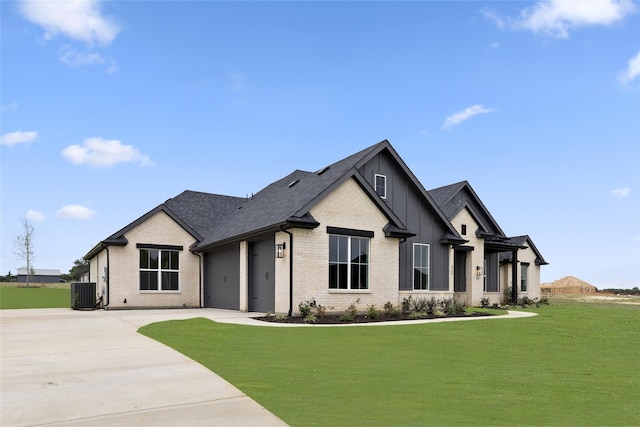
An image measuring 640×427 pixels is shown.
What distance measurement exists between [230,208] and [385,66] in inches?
593

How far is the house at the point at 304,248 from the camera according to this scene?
1853cm

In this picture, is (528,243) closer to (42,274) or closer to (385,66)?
(385,66)

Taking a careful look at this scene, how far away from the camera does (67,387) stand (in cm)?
705

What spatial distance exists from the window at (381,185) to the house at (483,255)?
577 cm

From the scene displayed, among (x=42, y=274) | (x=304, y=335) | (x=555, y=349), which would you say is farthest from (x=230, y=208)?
(x=42, y=274)

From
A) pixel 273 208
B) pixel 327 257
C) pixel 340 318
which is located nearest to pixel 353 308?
pixel 340 318

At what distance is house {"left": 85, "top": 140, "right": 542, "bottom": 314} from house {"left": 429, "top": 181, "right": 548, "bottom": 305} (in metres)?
0.17

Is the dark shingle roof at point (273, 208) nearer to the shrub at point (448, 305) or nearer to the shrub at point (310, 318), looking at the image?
the shrub at point (448, 305)

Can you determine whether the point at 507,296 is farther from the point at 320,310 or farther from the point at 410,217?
the point at 320,310

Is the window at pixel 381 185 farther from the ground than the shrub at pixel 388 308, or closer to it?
farther from the ground

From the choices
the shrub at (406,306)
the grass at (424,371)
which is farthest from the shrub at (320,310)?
the shrub at (406,306)

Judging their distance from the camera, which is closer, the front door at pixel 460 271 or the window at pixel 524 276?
the front door at pixel 460 271

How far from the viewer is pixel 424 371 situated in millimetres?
8250

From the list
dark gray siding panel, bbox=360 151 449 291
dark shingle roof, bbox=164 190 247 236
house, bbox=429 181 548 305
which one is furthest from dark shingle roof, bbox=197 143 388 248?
house, bbox=429 181 548 305
